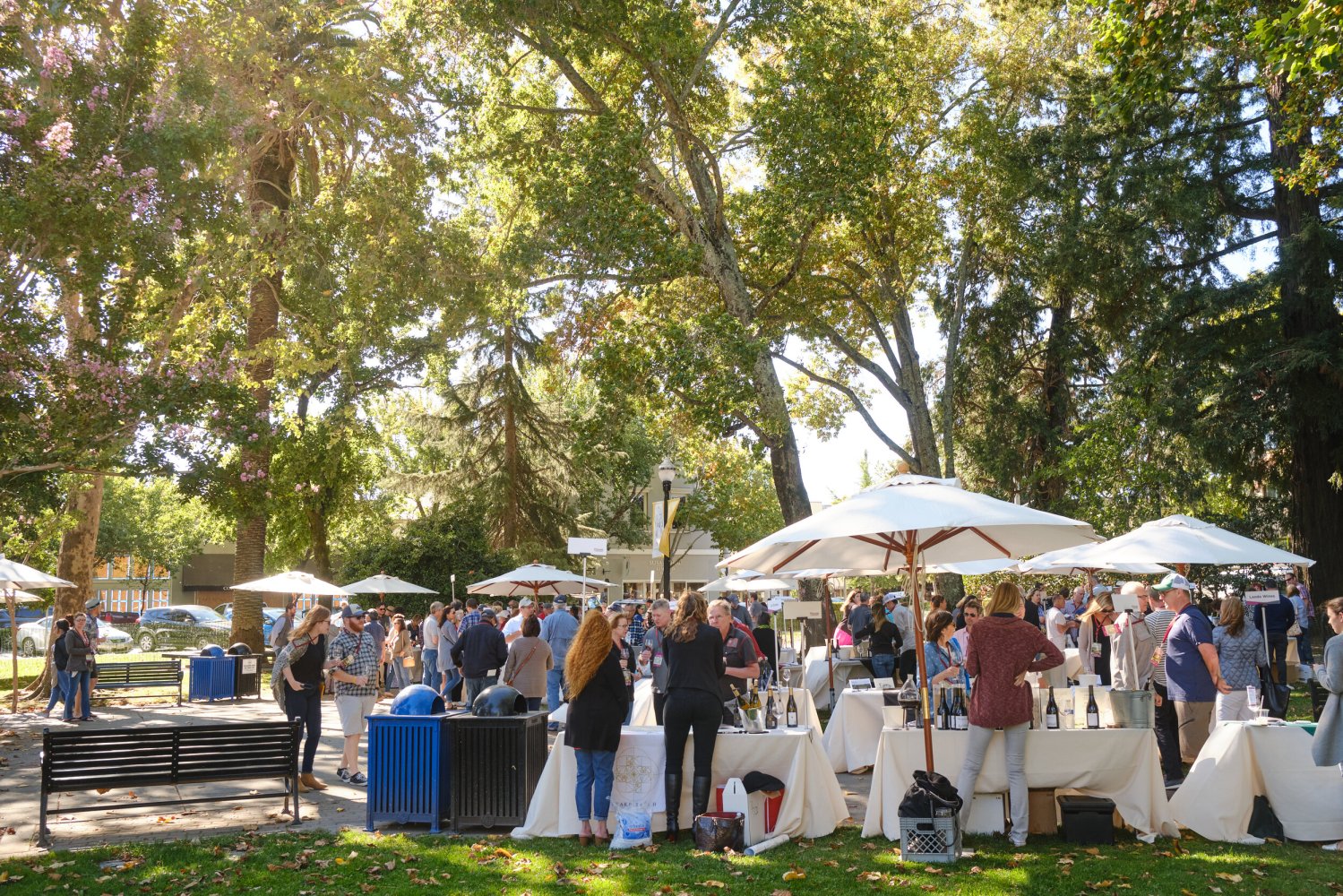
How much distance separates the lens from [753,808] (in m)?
8.07

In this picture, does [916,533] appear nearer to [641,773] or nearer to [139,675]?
[641,773]

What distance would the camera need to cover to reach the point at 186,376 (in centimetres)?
1609

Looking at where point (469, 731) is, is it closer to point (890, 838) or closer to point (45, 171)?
point (890, 838)

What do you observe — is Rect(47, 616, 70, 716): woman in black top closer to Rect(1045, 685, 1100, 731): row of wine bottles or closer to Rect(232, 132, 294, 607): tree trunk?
Rect(232, 132, 294, 607): tree trunk

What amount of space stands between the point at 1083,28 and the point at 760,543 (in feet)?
76.4

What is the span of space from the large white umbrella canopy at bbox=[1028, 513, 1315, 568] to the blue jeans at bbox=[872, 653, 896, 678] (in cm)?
268

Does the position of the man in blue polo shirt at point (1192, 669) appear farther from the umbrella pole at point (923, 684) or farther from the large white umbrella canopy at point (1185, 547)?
the umbrella pole at point (923, 684)

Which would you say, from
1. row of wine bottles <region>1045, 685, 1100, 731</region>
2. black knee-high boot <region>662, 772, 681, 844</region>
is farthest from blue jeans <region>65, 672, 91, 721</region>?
row of wine bottles <region>1045, 685, 1100, 731</region>

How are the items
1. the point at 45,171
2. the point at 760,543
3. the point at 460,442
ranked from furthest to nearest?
1. the point at 460,442
2. the point at 45,171
3. the point at 760,543

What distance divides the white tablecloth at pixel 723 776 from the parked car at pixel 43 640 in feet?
107

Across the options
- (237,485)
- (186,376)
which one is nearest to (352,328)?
(237,485)

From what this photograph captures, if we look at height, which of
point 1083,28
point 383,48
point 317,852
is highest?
point 1083,28

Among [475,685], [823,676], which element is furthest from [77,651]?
[823,676]

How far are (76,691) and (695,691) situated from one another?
12.9 metres
